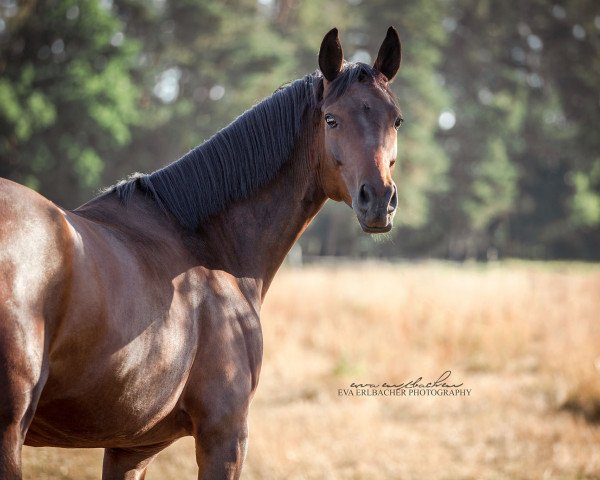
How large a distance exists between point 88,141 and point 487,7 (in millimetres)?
27824

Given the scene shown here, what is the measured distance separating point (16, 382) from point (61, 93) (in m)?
20.3

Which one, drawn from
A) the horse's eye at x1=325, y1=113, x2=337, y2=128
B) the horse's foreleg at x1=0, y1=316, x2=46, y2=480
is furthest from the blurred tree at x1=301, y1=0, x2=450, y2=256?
the horse's foreleg at x1=0, y1=316, x2=46, y2=480

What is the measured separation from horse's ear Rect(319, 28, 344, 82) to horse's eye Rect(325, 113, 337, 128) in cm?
23

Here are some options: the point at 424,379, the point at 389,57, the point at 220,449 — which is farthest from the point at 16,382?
the point at 424,379

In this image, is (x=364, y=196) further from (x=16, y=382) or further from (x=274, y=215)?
(x=16, y=382)

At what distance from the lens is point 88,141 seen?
21828 mm

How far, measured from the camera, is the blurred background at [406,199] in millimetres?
5836

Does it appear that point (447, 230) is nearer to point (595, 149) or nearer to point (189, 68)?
point (595, 149)

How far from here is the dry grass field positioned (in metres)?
5.16

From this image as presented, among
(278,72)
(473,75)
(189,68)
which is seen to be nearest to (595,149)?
(473,75)

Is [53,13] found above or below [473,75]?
below

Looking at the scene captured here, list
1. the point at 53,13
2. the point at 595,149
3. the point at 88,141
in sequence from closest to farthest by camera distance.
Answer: the point at 53,13
the point at 88,141
the point at 595,149

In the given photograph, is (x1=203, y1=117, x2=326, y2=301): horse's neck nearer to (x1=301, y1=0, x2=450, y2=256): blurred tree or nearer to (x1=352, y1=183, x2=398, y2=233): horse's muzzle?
(x1=352, y1=183, x2=398, y2=233): horse's muzzle

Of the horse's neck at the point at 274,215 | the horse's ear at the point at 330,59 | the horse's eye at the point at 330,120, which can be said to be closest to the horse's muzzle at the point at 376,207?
the horse's eye at the point at 330,120
